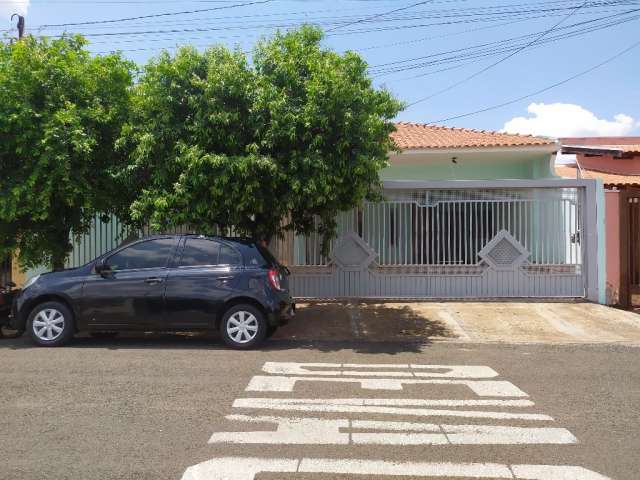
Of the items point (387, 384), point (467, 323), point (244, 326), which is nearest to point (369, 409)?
point (387, 384)

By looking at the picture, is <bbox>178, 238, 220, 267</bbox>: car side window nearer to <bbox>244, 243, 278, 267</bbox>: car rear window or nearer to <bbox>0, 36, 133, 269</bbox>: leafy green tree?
<bbox>244, 243, 278, 267</bbox>: car rear window

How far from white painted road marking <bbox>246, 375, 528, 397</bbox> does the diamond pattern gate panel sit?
593 centimetres

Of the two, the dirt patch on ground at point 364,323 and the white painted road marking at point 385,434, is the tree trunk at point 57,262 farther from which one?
the white painted road marking at point 385,434

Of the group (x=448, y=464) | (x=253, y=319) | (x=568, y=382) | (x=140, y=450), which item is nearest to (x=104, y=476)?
(x=140, y=450)

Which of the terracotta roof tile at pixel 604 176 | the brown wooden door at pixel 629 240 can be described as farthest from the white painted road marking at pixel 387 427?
the terracotta roof tile at pixel 604 176

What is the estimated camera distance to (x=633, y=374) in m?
7.01

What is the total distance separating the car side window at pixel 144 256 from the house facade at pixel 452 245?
154 inches

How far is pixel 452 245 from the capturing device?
1250 centimetres

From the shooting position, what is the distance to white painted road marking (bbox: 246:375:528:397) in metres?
6.11

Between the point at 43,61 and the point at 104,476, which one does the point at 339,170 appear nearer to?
the point at 43,61

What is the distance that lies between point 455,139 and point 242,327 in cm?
1102

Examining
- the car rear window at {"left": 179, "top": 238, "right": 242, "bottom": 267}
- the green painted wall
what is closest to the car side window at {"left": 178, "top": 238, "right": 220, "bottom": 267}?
the car rear window at {"left": 179, "top": 238, "right": 242, "bottom": 267}

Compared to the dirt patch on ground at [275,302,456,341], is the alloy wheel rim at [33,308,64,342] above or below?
above

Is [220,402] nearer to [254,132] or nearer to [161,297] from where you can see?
[161,297]
